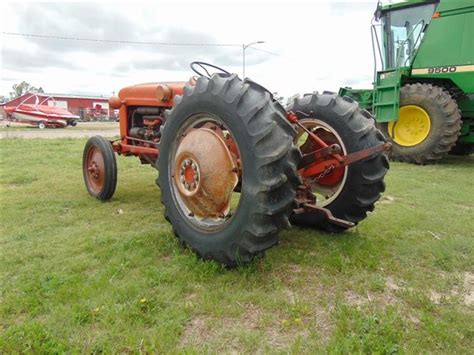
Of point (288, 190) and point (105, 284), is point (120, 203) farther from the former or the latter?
point (288, 190)

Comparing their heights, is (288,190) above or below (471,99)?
below

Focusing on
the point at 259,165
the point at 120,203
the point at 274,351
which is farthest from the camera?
the point at 120,203

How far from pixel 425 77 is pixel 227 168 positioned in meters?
7.51

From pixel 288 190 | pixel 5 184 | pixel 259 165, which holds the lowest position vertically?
pixel 5 184

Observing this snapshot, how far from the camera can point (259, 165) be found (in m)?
2.41

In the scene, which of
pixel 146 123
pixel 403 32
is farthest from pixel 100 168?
pixel 403 32

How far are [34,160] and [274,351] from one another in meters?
7.93

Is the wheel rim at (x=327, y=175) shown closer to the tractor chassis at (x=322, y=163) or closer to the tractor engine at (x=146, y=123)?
the tractor chassis at (x=322, y=163)

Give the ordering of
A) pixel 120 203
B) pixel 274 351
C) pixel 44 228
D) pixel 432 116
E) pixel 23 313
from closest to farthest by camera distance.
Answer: pixel 274 351 → pixel 23 313 → pixel 44 228 → pixel 120 203 → pixel 432 116

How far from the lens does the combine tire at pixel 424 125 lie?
774 centimetres

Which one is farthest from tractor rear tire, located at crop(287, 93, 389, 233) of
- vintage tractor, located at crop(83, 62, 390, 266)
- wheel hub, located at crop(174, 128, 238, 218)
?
wheel hub, located at crop(174, 128, 238, 218)

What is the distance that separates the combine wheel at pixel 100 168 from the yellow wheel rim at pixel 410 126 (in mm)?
6663

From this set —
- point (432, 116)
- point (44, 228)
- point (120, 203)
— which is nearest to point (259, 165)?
point (44, 228)

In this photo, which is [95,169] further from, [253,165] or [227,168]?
[253,165]
